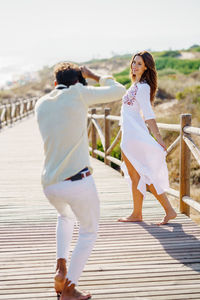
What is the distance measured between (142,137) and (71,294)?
1.91 meters

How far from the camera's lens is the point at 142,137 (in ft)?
14.2

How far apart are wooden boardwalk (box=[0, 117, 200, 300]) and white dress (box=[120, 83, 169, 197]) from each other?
52 cm

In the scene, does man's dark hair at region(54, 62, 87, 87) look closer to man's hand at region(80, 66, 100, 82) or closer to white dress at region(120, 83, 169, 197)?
man's hand at region(80, 66, 100, 82)

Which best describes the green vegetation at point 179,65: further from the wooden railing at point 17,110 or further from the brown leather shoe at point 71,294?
the brown leather shoe at point 71,294

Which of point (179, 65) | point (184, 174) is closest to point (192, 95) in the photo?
point (184, 174)

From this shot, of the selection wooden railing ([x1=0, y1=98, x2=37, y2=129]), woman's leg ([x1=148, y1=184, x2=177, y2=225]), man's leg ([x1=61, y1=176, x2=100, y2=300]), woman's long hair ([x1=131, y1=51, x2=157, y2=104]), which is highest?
woman's long hair ([x1=131, y1=51, x2=157, y2=104])

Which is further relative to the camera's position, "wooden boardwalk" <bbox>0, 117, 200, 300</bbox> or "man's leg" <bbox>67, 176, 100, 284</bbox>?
"wooden boardwalk" <bbox>0, 117, 200, 300</bbox>

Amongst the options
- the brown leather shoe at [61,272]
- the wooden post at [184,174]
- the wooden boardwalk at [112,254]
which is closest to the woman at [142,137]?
the wooden boardwalk at [112,254]

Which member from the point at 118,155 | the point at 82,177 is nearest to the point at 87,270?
the point at 82,177

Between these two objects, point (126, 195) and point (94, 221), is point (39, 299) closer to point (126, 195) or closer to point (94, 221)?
point (94, 221)

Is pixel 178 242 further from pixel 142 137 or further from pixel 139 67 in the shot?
pixel 139 67

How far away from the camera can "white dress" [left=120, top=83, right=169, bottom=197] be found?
14.0 ft

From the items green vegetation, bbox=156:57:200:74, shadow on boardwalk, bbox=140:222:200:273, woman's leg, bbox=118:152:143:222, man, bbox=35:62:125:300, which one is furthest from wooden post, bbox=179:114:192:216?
green vegetation, bbox=156:57:200:74

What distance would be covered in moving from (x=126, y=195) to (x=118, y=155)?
15.3 feet
